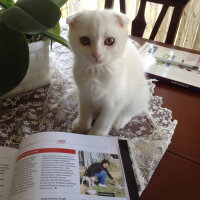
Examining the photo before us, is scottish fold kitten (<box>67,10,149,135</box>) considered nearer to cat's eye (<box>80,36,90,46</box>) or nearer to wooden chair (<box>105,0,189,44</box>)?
cat's eye (<box>80,36,90,46</box>)

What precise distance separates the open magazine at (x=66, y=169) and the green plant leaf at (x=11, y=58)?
0.53ft

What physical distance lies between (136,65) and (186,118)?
0.25 m

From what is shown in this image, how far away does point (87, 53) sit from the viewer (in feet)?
2.14

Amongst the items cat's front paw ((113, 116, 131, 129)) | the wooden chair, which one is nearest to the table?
cat's front paw ((113, 116, 131, 129))

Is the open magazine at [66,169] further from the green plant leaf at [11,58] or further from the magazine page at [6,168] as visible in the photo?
the green plant leaf at [11,58]

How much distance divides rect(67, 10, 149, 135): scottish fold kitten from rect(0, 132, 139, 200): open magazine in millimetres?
116

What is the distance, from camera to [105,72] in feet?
2.35

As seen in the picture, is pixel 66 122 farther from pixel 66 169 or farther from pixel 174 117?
pixel 174 117

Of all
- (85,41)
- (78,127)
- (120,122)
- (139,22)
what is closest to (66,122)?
(78,127)

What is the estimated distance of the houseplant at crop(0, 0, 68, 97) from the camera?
0.54 m

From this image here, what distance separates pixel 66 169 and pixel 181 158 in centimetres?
33

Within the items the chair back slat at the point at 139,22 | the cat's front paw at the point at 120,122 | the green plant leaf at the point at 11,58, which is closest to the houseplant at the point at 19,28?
the green plant leaf at the point at 11,58

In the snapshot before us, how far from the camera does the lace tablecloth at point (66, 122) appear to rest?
0.69 meters

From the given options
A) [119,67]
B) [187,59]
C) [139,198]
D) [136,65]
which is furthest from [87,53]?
[187,59]
